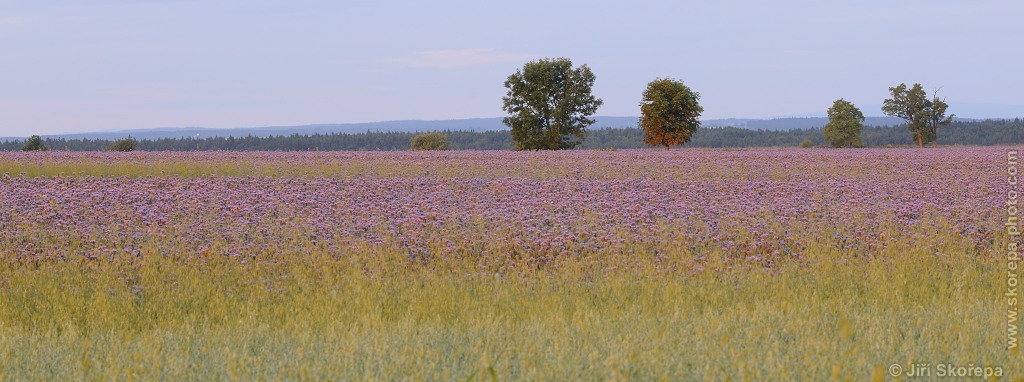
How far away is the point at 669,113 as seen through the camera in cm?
6562

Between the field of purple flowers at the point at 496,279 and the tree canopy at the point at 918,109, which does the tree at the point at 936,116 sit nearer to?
the tree canopy at the point at 918,109

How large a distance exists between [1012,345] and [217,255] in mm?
7607

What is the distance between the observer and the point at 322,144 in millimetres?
120438

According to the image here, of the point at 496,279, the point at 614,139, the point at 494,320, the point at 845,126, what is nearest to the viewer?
the point at 494,320

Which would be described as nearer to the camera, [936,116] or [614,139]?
[936,116]

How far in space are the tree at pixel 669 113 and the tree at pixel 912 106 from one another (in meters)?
34.7

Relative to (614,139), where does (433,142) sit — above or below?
above

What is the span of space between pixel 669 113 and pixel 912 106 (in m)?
38.2

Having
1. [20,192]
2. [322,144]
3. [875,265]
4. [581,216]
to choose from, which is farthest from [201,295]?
[322,144]

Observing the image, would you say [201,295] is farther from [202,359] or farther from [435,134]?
[435,134]

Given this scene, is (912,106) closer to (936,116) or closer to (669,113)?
(936,116)

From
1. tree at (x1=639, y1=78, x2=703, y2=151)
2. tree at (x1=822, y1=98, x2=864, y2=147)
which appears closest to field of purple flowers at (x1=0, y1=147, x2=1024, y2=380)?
tree at (x1=639, y1=78, x2=703, y2=151)

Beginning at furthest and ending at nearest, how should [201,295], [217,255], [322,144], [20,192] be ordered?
[322,144] < [20,192] < [217,255] < [201,295]

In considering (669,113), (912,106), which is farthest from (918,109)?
(669,113)
